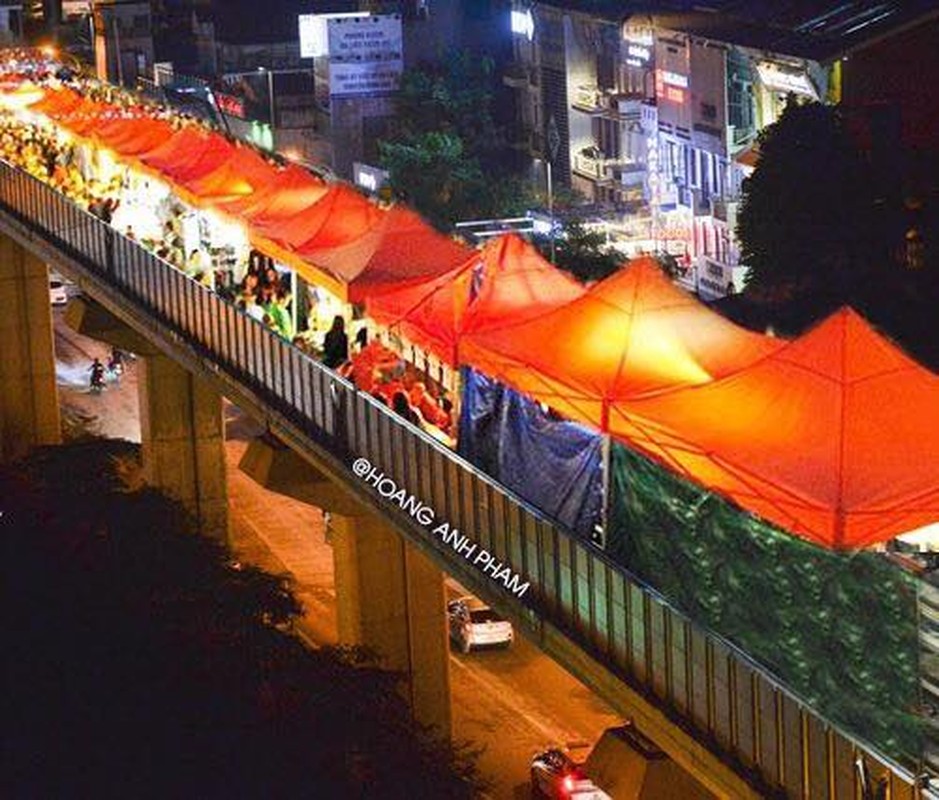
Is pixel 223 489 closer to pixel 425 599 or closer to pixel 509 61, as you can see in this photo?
pixel 425 599

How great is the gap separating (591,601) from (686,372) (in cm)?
346

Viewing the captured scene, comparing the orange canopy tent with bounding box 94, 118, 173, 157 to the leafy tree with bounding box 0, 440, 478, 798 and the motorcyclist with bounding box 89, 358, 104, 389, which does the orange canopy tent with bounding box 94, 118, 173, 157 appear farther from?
the motorcyclist with bounding box 89, 358, 104, 389

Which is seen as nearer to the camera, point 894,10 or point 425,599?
point 425,599

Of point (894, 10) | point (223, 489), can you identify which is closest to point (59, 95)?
point (223, 489)

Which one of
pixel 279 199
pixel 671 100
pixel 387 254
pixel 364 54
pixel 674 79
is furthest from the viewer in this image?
pixel 364 54

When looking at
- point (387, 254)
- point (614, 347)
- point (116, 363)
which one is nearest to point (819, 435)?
point (614, 347)

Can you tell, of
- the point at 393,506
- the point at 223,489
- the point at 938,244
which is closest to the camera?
the point at 393,506

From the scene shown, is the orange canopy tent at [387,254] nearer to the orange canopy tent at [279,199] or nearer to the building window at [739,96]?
the orange canopy tent at [279,199]

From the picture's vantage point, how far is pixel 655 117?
202 feet

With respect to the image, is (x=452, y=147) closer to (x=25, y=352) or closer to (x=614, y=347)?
(x=25, y=352)

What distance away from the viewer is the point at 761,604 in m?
17.9

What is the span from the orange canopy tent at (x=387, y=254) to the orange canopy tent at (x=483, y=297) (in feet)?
7.79

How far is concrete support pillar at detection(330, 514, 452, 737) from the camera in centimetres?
3353

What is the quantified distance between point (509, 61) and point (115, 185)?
30653 millimetres
